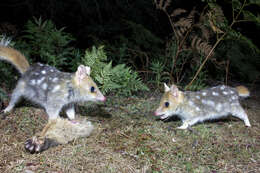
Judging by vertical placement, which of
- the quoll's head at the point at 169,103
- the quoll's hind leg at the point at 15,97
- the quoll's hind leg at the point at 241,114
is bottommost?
the quoll's hind leg at the point at 241,114

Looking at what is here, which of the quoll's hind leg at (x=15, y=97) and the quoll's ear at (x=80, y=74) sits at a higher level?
the quoll's ear at (x=80, y=74)

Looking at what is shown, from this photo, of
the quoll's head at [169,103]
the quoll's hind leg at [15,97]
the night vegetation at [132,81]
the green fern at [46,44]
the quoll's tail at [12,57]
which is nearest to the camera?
the night vegetation at [132,81]

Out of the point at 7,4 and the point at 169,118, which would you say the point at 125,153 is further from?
the point at 7,4

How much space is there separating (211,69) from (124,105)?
12.0ft

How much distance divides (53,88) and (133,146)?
1.44 metres

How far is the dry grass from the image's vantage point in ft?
10.4

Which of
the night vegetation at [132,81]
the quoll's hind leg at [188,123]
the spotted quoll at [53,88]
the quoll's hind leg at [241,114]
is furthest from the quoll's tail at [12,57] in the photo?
the quoll's hind leg at [241,114]

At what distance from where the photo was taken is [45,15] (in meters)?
7.31

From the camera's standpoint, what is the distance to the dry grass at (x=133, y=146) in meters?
3.17

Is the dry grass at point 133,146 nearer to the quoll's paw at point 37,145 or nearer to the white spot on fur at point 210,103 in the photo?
the quoll's paw at point 37,145

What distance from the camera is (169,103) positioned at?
4.58 m

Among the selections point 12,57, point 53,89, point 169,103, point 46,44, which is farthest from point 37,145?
point 46,44

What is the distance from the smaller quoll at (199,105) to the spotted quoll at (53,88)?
3.54ft

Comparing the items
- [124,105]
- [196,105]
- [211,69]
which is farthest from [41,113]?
[211,69]
